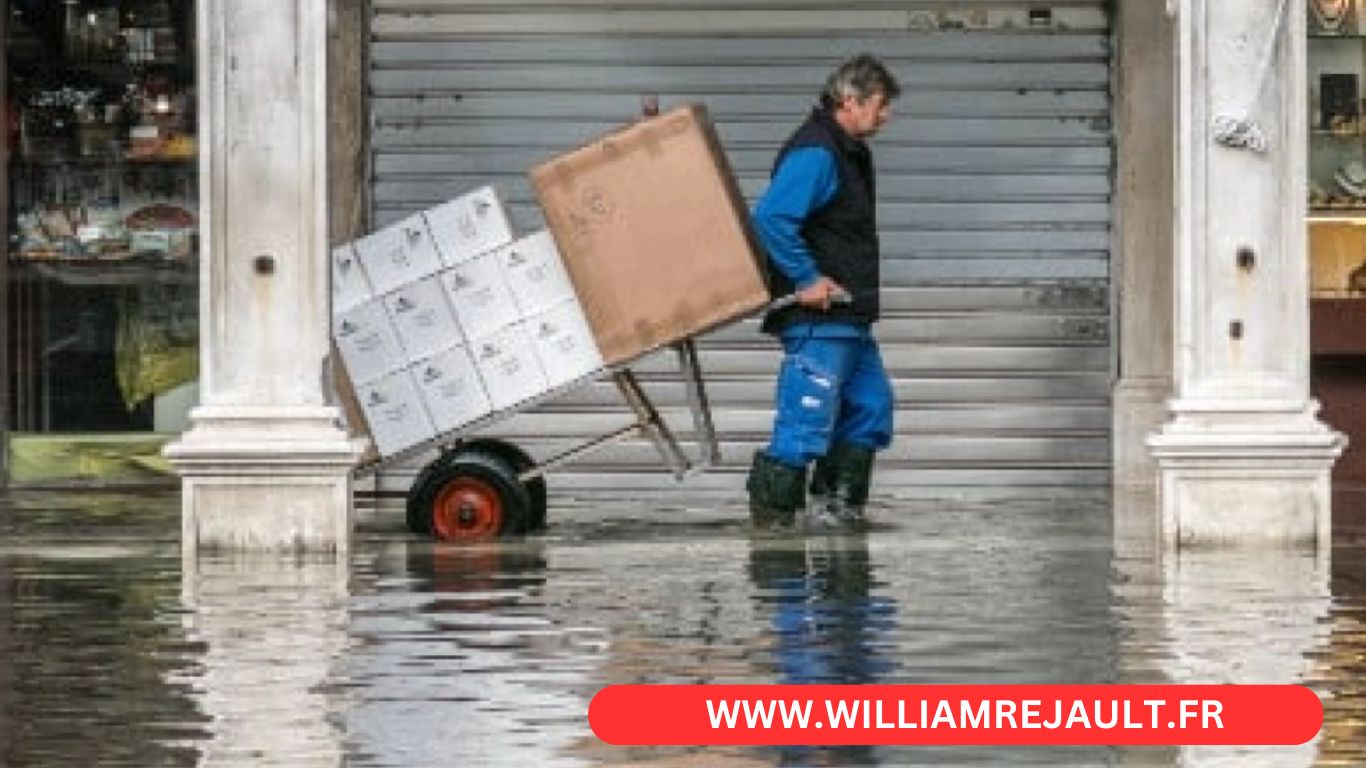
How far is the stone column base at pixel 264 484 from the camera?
→ 1864 centimetres

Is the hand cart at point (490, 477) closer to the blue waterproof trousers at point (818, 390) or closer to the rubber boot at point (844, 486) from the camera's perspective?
the blue waterproof trousers at point (818, 390)

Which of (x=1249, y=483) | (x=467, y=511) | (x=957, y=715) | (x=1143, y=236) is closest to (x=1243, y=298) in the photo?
(x=1249, y=483)

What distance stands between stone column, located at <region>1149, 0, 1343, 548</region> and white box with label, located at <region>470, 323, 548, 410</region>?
2559mm

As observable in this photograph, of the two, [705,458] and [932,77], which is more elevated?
[932,77]

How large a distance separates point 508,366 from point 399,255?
63 centimetres

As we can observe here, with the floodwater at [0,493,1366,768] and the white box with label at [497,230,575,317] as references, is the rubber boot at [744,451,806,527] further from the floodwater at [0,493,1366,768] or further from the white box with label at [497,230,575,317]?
the white box with label at [497,230,575,317]

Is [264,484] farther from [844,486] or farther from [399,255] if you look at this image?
[844,486]

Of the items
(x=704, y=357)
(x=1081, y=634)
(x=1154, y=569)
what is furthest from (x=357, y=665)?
(x=704, y=357)

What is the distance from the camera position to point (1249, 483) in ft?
61.4

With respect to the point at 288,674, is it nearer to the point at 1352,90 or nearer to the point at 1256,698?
the point at 1256,698

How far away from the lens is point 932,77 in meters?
23.8

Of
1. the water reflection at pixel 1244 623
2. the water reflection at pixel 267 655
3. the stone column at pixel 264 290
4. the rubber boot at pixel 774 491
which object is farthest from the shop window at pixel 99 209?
the water reflection at pixel 1244 623

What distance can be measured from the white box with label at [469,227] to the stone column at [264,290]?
2.95 feet

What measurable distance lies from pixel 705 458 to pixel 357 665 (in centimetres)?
636
